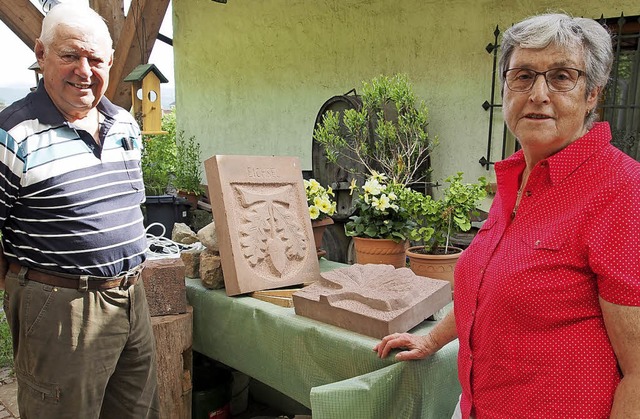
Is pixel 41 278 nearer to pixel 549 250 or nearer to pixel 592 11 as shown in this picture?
pixel 549 250

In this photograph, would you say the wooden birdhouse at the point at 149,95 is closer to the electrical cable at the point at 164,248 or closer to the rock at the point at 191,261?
the electrical cable at the point at 164,248

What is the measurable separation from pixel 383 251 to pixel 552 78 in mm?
1368

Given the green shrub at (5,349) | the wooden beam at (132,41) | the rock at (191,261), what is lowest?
the green shrub at (5,349)

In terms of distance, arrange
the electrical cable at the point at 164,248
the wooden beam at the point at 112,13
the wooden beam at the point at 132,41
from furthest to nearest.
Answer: the wooden beam at the point at 112,13
the wooden beam at the point at 132,41
the electrical cable at the point at 164,248

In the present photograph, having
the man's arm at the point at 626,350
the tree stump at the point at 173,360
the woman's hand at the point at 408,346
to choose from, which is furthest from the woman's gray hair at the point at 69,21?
the man's arm at the point at 626,350

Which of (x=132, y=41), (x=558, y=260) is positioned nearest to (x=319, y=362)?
(x=558, y=260)

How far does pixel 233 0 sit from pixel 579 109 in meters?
6.64

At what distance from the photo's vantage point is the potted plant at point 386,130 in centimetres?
413

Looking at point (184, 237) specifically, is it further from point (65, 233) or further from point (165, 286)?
point (65, 233)

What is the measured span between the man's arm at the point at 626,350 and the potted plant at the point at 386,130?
3.05m

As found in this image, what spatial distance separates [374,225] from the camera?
2424mm

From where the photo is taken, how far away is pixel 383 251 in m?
2.40

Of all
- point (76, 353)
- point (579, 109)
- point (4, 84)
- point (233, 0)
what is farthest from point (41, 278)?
point (4, 84)

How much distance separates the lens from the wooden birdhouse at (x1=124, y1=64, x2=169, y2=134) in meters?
3.32
